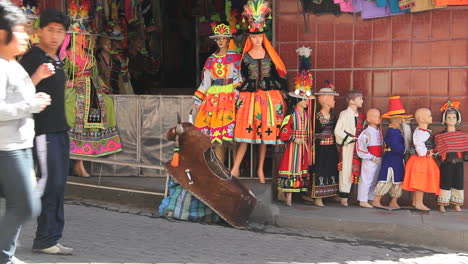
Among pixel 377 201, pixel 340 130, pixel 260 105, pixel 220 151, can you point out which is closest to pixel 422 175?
pixel 377 201

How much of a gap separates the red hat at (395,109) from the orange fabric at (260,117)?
1.22 meters

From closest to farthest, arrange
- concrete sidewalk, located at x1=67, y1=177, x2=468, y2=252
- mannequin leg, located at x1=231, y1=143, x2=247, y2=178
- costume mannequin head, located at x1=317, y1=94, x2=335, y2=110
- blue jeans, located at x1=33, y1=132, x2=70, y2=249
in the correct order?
blue jeans, located at x1=33, y1=132, x2=70, y2=249 → concrete sidewalk, located at x1=67, y1=177, x2=468, y2=252 → costume mannequin head, located at x1=317, y1=94, x2=335, y2=110 → mannequin leg, located at x1=231, y1=143, x2=247, y2=178

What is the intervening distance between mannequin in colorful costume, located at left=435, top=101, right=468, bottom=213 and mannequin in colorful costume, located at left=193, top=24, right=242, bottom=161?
7.96ft

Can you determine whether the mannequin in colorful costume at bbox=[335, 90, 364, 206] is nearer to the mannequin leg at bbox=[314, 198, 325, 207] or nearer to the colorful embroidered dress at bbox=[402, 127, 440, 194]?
the mannequin leg at bbox=[314, 198, 325, 207]

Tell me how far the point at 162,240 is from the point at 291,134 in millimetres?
2090

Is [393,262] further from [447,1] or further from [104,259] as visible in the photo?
[447,1]

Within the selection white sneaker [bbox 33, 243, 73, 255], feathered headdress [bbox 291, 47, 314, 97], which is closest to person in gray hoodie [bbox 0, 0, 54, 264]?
white sneaker [bbox 33, 243, 73, 255]

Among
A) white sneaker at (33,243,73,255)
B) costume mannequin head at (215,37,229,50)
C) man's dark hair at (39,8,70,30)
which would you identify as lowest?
white sneaker at (33,243,73,255)

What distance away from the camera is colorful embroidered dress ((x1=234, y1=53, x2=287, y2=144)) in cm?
707

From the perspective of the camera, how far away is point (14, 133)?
3.95 m

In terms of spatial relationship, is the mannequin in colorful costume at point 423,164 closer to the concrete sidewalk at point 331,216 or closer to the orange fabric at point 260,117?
the concrete sidewalk at point 331,216

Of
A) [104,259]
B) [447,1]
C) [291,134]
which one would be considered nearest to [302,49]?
[291,134]

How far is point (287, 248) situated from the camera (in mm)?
5742

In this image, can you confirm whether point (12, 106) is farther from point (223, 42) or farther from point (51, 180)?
point (223, 42)
